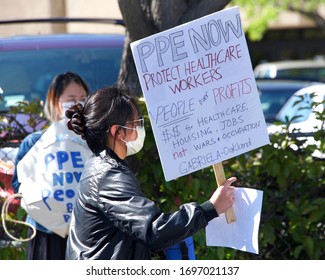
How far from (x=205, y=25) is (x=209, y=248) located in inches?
63.8

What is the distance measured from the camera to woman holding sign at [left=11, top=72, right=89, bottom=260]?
15.7ft

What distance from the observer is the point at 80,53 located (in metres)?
7.23

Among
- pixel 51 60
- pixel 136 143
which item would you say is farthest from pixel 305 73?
pixel 136 143

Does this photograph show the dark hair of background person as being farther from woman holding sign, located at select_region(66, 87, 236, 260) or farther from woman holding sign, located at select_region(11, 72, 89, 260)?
woman holding sign, located at select_region(11, 72, 89, 260)

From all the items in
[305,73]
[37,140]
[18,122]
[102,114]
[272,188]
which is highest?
[305,73]

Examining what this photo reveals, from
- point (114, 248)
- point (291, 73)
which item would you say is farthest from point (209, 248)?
point (291, 73)

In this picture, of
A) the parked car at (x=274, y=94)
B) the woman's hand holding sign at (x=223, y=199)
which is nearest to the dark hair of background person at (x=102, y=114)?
the woman's hand holding sign at (x=223, y=199)

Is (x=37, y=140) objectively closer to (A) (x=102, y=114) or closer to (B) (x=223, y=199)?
(A) (x=102, y=114)

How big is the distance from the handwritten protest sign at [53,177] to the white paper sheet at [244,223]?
1.03 meters

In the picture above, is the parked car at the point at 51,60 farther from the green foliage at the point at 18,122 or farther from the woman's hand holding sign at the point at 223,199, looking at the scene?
the woman's hand holding sign at the point at 223,199

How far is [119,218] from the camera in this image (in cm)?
338

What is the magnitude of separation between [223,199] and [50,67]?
379cm

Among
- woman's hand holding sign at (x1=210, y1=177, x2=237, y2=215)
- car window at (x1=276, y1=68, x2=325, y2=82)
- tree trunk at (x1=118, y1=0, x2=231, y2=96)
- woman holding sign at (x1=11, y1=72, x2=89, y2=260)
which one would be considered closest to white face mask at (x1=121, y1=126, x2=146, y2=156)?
woman's hand holding sign at (x1=210, y1=177, x2=237, y2=215)

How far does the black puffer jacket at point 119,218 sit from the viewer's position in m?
3.37
